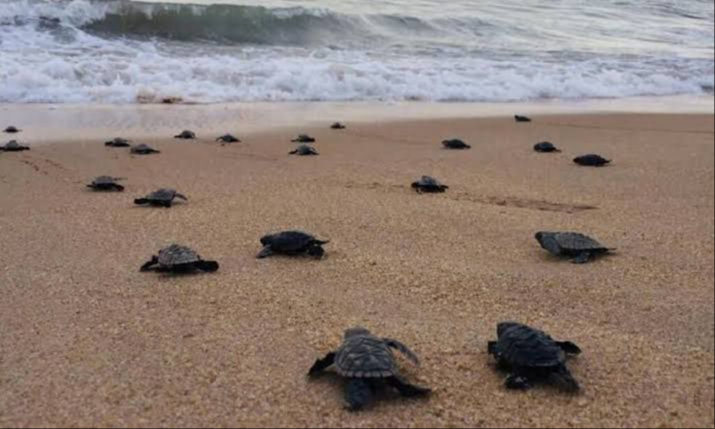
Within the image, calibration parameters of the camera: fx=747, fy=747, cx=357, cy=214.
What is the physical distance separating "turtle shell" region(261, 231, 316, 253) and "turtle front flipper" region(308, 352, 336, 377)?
3.85 feet

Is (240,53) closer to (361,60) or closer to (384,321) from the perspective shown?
(361,60)

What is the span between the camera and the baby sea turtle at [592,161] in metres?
5.37

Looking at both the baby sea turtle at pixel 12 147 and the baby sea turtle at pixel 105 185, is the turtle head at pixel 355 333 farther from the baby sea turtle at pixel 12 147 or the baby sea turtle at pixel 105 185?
the baby sea turtle at pixel 12 147

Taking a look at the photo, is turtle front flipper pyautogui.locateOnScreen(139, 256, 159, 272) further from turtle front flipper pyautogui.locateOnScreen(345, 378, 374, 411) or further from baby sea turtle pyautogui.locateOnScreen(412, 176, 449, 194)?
baby sea turtle pyautogui.locateOnScreen(412, 176, 449, 194)

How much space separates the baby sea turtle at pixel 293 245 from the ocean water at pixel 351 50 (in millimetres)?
5767

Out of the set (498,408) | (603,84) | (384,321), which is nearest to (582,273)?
(384,321)

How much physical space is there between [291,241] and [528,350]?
1406 millimetres

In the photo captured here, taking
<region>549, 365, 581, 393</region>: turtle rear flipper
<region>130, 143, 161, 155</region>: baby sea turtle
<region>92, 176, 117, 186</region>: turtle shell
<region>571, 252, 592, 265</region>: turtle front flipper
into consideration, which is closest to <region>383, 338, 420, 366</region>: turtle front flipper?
<region>549, 365, 581, 393</region>: turtle rear flipper

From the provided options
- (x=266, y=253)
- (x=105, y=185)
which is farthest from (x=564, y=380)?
(x=105, y=185)

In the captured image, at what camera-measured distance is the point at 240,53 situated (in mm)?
11367

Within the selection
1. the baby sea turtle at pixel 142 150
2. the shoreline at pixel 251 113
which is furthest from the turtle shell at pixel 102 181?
the shoreline at pixel 251 113

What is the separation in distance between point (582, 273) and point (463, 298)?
23.0 inches

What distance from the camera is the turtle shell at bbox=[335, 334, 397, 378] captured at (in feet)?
5.86

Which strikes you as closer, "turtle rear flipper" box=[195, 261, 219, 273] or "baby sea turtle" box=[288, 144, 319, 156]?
"turtle rear flipper" box=[195, 261, 219, 273]
